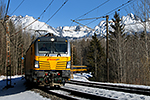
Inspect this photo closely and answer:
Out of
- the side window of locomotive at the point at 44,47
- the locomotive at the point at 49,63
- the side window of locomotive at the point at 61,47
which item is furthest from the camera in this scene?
the side window of locomotive at the point at 61,47

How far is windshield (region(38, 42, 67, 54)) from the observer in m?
11.0

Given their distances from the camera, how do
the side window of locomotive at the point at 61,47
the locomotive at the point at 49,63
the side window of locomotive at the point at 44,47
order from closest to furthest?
the locomotive at the point at 49,63
the side window of locomotive at the point at 44,47
the side window of locomotive at the point at 61,47

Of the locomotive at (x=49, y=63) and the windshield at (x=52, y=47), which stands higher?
the windshield at (x=52, y=47)

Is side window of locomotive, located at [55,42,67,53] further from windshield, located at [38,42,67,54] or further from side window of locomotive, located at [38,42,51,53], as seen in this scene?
side window of locomotive, located at [38,42,51,53]

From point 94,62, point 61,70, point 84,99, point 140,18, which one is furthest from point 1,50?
point 84,99

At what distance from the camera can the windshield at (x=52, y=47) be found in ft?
36.0

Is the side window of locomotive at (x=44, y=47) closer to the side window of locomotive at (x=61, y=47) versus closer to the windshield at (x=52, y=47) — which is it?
the windshield at (x=52, y=47)

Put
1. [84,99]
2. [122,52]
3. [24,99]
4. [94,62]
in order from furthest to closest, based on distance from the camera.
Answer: [94,62], [122,52], [24,99], [84,99]

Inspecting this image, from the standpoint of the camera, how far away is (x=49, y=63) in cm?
1069

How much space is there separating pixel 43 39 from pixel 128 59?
23.2 metres

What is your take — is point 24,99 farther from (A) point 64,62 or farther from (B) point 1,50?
(B) point 1,50

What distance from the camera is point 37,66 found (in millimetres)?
10484

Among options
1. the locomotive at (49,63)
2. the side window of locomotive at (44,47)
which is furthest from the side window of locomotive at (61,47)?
the side window of locomotive at (44,47)

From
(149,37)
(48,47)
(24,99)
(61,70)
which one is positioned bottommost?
(24,99)
